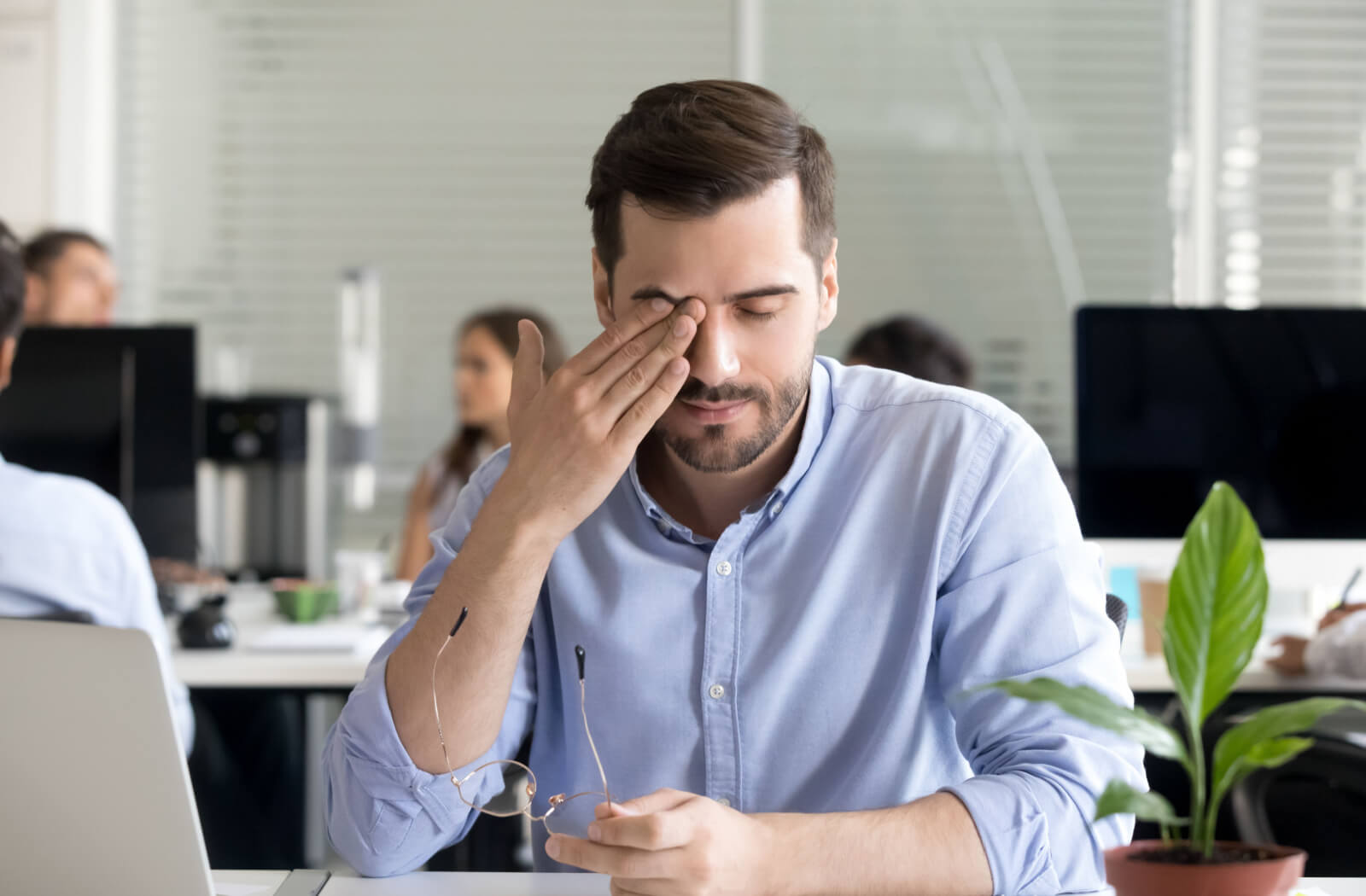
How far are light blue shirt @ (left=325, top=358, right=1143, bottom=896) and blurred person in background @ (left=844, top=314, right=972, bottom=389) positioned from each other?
1.83 meters

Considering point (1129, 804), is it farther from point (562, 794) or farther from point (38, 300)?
point (38, 300)

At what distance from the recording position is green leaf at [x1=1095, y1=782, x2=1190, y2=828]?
0.68 metres

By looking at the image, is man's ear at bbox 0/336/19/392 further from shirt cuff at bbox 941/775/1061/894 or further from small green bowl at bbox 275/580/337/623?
shirt cuff at bbox 941/775/1061/894

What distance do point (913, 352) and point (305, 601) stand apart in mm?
1530

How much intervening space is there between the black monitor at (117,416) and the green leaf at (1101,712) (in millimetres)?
1876

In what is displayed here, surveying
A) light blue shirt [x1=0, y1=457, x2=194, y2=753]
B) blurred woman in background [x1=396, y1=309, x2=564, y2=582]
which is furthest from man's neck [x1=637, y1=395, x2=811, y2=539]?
blurred woman in background [x1=396, y1=309, x2=564, y2=582]

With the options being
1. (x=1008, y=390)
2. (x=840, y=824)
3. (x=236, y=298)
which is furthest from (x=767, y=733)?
(x=236, y=298)

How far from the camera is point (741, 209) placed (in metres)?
1.20

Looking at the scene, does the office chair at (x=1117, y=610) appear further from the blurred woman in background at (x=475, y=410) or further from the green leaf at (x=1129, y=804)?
the blurred woman in background at (x=475, y=410)

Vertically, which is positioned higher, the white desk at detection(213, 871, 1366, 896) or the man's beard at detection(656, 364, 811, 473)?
the man's beard at detection(656, 364, 811, 473)

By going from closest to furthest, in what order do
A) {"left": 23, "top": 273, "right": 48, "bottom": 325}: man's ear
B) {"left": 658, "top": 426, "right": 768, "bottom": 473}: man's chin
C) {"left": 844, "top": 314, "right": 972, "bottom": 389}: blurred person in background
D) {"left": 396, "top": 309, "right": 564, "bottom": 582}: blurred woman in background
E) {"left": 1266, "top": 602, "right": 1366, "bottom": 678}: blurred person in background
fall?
1. {"left": 658, "top": 426, "right": 768, "bottom": 473}: man's chin
2. {"left": 1266, "top": 602, "right": 1366, "bottom": 678}: blurred person in background
3. {"left": 844, "top": 314, "right": 972, "bottom": 389}: blurred person in background
4. {"left": 396, "top": 309, "right": 564, "bottom": 582}: blurred woman in background
5. {"left": 23, "top": 273, "right": 48, "bottom": 325}: man's ear

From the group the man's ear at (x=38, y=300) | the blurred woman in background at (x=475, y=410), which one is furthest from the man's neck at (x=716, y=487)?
the man's ear at (x=38, y=300)

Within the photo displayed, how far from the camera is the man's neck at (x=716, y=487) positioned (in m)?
1.33

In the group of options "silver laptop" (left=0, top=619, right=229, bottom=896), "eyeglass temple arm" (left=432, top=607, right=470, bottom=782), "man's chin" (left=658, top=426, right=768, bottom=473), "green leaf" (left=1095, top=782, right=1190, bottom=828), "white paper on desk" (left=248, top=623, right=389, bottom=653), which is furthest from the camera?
"white paper on desk" (left=248, top=623, right=389, bottom=653)
